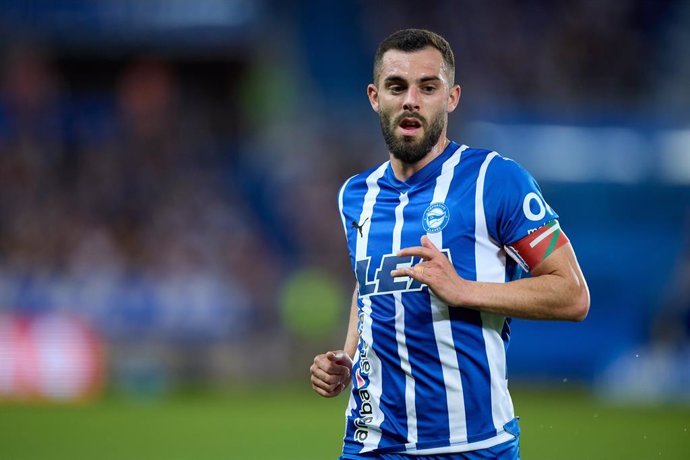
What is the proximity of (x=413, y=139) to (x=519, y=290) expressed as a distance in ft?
2.60

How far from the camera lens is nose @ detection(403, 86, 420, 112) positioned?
417 centimetres

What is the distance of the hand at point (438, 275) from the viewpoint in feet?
12.6

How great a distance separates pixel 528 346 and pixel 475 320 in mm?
13053

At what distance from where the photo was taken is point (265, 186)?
19938 mm

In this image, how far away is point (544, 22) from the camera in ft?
69.9

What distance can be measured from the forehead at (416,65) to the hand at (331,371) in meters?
1.15

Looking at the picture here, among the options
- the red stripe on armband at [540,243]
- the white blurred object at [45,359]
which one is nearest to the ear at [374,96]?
the red stripe on armband at [540,243]

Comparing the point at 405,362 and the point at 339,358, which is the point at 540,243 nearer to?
the point at 405,362

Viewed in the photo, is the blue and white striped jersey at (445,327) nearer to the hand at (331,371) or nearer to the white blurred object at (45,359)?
the hand at (331,371)

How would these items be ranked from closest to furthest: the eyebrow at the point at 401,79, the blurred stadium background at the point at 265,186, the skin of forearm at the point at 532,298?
the skin of forearm at the point at 532,298 < the eyebrow at the point at 401,79 < the blurred stadium background at the point at 265,186

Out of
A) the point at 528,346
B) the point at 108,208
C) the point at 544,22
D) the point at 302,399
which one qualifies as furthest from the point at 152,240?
the point at 544,22

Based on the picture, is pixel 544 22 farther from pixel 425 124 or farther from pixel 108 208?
pixel 425 124

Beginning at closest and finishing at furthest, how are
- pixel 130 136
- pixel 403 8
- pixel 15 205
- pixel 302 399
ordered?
pixel 302 399 → pixel 15 205 → pixel 130 136 → pixel 403 8

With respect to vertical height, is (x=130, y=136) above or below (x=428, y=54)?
above
